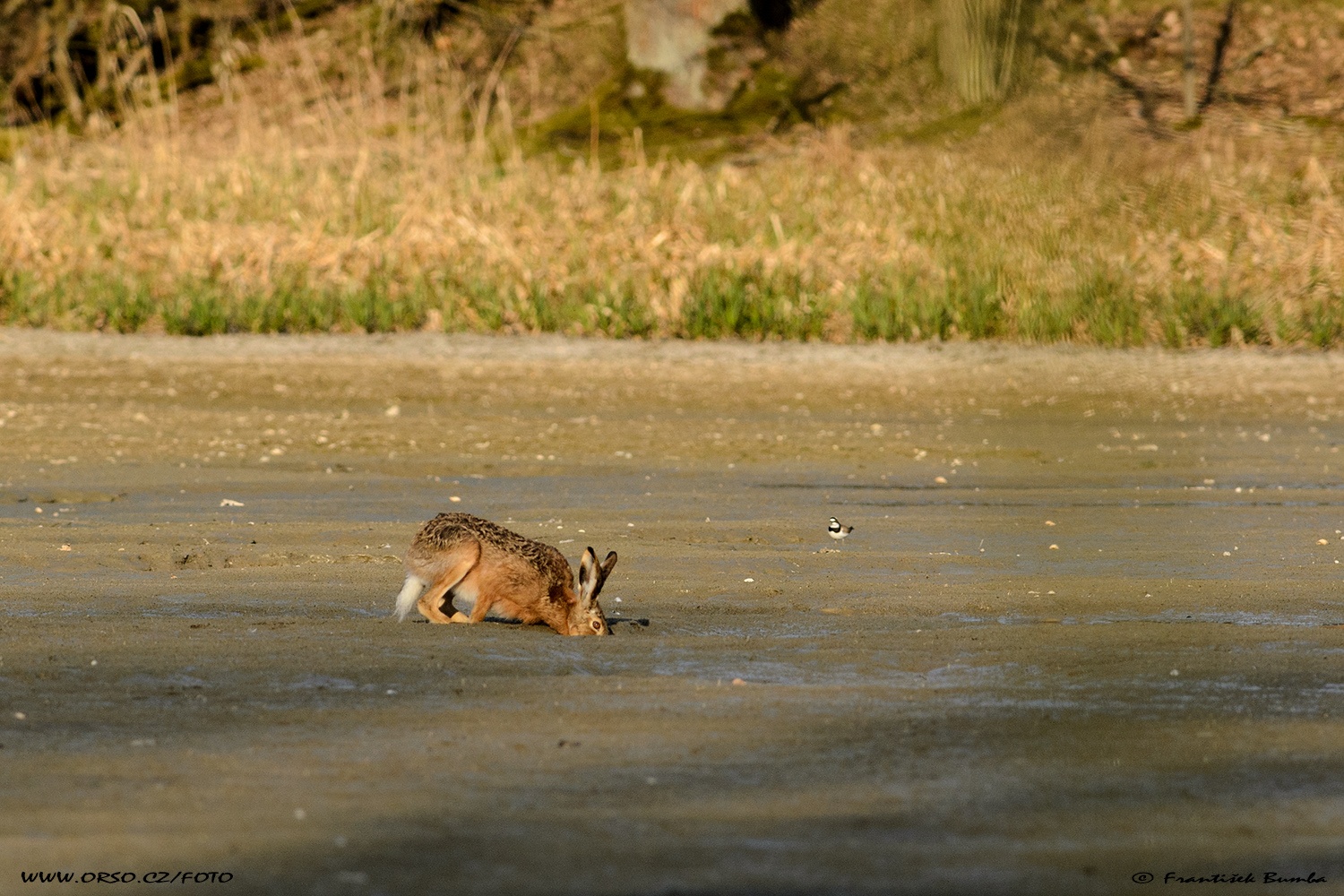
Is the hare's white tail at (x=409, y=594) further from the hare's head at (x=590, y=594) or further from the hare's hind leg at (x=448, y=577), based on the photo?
the hare's head at (x=590, y=594)

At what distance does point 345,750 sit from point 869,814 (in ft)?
3.31

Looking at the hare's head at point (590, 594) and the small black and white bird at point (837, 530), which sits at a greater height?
the hare's head at point (590, 594)

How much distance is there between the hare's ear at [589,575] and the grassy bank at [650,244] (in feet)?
16.0

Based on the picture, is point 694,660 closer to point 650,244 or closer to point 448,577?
point 448,577

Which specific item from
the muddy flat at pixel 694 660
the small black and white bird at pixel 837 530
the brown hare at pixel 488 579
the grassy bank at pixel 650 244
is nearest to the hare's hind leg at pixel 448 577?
the brown hare at pixel 488 579

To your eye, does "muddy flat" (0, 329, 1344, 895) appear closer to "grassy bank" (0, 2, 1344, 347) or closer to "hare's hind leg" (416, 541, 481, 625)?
"hare's hind leg" (416, 541, 481, 625)

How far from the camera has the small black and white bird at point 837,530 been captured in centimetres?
664

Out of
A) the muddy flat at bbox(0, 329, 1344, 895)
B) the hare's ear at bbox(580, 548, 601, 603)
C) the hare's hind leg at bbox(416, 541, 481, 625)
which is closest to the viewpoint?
the muddy flat at bbox(0, 329, 1344, 895)

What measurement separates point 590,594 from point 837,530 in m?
1.88

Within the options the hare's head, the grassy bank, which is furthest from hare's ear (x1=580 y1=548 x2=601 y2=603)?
the grassy bank

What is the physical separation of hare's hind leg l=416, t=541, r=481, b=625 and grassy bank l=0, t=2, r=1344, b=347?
4.85 metres

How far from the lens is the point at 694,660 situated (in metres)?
4.62

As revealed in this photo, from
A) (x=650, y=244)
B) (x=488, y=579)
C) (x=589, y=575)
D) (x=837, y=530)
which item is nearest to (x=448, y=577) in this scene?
(x=488, y=579)

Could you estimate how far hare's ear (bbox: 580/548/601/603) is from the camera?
193 inches
